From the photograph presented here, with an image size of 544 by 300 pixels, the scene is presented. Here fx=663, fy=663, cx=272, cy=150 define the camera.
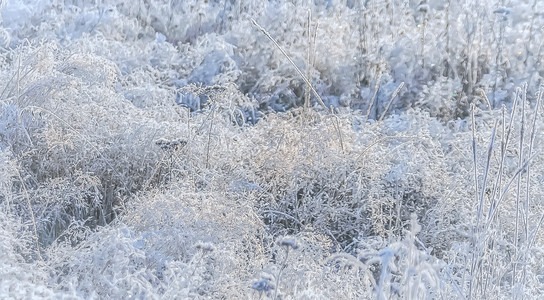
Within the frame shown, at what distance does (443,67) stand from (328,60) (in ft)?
2.49

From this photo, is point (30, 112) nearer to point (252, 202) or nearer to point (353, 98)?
point (252, 202)

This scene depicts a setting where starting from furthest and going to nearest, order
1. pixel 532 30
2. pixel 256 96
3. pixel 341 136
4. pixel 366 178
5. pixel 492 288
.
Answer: pixel 532 30 → pixel 256 96 → pixel 341 136 → pixel 366 178 → pixel 492 288

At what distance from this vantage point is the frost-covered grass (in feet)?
6.10

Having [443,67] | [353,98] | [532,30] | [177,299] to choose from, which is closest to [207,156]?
[177,299]

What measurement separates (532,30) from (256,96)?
2186 millimetres

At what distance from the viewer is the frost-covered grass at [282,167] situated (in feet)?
6.10

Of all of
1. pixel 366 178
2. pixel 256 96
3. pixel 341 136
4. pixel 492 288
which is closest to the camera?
pixel 492 288

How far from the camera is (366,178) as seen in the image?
2.69 m

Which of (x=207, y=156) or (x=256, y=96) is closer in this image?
(x=207, y=156)

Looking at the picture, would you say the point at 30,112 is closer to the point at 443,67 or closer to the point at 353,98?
the point at 353,98

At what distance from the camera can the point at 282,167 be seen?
2.74m

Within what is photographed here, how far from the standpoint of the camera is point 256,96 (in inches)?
166

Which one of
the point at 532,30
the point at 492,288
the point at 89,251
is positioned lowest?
the point at 89,251

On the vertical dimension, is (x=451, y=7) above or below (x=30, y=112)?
above
